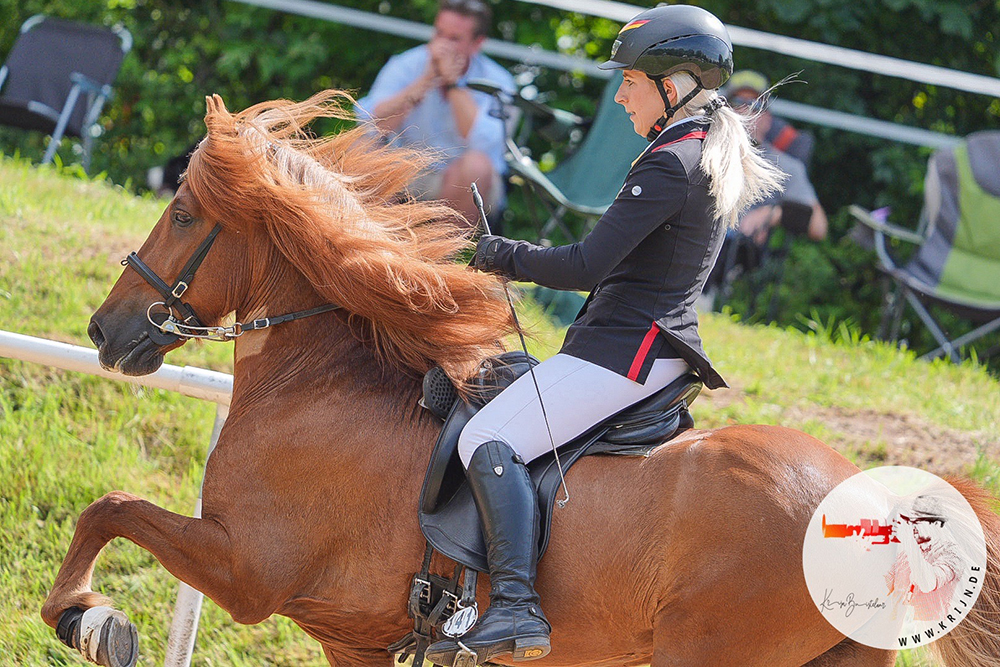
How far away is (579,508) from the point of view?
292cm

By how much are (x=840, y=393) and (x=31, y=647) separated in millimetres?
4386

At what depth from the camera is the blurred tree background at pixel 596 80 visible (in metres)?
10.5

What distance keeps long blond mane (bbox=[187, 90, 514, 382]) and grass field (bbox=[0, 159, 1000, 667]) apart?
28 centimetres

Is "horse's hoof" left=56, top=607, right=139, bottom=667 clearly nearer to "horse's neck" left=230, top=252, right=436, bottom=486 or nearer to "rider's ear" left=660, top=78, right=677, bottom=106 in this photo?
"horse's neck" left=230, top=252, right=436, bottom=486

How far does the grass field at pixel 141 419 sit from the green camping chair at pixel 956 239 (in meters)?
1.31

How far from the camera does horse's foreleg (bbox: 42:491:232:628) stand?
3033mm

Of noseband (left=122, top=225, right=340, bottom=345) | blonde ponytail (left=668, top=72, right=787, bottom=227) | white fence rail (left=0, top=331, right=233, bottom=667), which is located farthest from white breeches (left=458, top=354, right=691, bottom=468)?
white fence rail (left=0, top=331, right=233, bottom=667)

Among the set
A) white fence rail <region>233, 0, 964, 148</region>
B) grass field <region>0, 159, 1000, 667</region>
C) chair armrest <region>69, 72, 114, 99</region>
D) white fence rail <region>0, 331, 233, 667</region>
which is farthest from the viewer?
chair armrest <region>69, 72, 114, 99</region>

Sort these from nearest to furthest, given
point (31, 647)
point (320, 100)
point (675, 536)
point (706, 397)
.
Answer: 1. point (675, 536)
2. point (320, 100)
3. point (31, 647)
4. point (706, 397)

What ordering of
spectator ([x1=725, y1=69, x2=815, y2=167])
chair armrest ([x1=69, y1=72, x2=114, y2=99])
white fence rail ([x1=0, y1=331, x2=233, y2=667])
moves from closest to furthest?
white fence rail ([x1=0, y1=331, x2=233, y2=667]) → spectator ([x1=725, y1=69, x2=815, y2=167]) → chair armrest ([x1=69, y1=72, x2=114, y2=99])

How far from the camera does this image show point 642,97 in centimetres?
309

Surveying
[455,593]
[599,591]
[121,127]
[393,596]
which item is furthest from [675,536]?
[121,127]

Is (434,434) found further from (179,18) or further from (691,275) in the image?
(179,18)

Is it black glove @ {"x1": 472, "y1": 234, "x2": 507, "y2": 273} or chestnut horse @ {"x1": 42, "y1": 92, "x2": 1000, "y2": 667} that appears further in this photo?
black glove @ {"x1": 472, "y1": 234, "x2": 507, "y2": 273}
